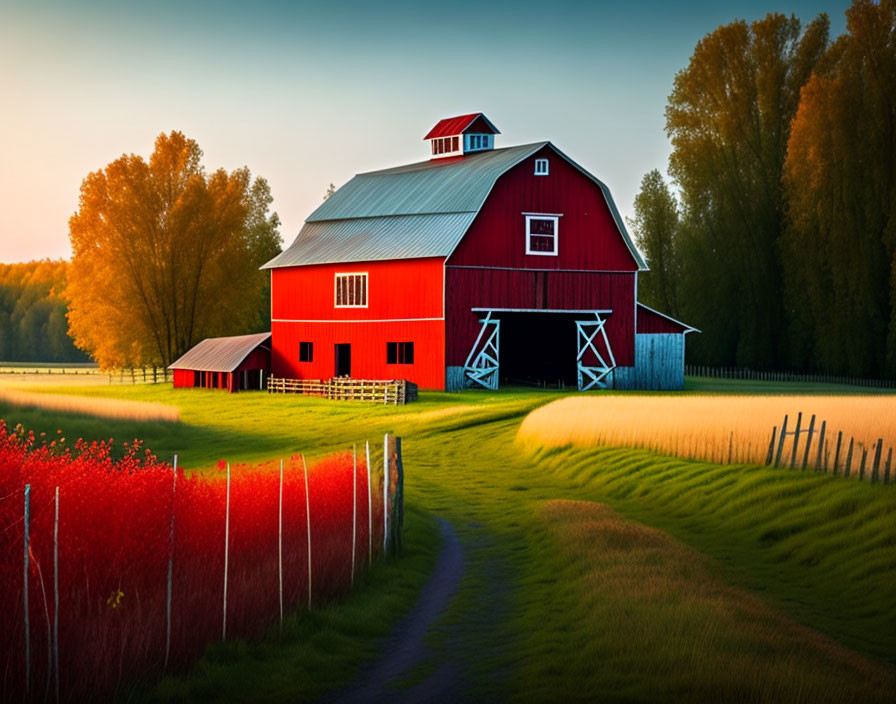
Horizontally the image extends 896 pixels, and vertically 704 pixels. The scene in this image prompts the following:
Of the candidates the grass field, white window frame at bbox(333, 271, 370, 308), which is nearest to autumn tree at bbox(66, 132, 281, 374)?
white window frame at bbox(333, 271, 370, 308)

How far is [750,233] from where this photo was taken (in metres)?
73.7

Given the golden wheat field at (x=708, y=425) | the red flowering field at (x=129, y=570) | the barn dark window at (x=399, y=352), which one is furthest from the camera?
the barn dark window at (x=399, y=352)

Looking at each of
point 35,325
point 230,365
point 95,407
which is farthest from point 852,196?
point 35,325

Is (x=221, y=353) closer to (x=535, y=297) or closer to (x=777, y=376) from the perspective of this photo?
(x=535, y=297)

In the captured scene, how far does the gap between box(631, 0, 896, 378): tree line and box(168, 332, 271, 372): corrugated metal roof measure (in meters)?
29.0

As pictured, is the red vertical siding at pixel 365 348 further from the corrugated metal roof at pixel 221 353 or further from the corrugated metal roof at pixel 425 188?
the corrugated metal roof at pixel 425 188

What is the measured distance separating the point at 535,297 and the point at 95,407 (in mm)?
21466

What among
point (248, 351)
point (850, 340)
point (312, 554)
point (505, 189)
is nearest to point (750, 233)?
point (850, 340)

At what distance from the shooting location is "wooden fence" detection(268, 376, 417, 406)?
5100 centimetres

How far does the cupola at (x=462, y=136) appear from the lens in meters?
66.0

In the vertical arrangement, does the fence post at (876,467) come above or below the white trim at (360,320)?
below

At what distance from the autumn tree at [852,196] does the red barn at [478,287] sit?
39.9 ft

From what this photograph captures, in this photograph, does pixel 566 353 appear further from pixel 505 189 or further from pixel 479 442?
pixel 479 442

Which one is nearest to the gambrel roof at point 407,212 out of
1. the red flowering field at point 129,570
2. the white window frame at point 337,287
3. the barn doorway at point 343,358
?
the white window frame at point 337,287
